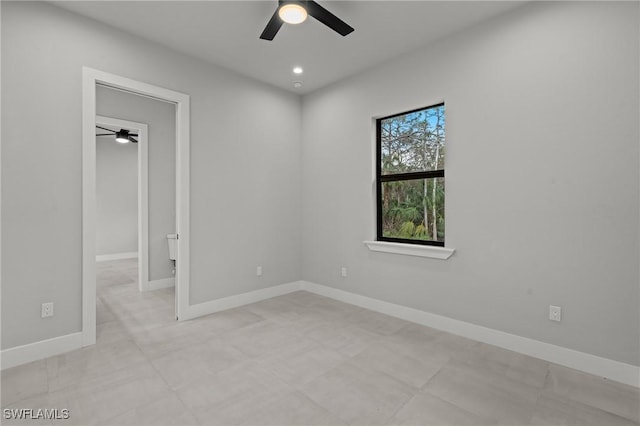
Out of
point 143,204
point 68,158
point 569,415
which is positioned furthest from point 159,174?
point 569,415

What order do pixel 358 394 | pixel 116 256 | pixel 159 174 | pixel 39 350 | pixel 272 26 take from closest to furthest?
1. pixel 358 394
2. pixel 272 26
3. pixel 39 350
4. pixel 159 174
5. pixel 116 256

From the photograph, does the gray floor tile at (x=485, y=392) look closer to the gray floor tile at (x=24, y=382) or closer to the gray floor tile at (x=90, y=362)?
the gray floor tile at (x=90, y=362)

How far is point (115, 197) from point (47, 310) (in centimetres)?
560

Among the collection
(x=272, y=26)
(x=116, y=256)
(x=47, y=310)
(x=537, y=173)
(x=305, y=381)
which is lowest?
(x=305, y=381)

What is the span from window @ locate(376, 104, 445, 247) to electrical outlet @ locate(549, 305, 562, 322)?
41.2 inches

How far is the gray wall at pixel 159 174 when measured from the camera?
471 centimetres

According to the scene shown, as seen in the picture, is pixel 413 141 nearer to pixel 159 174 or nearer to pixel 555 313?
pixel 555 313

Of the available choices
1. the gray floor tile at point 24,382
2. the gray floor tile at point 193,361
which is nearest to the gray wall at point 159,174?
the gray floor tile at point 24,382

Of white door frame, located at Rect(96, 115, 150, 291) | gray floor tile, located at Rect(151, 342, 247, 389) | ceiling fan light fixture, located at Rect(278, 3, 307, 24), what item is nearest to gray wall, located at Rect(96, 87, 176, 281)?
white door frame, located at Rect(96, 115, 150, 291)

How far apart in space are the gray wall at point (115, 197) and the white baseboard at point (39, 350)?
535 cm

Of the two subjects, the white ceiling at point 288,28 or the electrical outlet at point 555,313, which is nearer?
the electrical outlet at point 555,313

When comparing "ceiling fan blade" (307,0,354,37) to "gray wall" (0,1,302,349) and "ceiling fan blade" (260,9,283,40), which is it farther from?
"gray wall" (0,1,302,349)

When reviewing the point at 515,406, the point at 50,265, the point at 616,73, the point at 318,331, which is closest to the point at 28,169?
the point at 50,265

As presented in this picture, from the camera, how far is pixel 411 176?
11.4 ft
